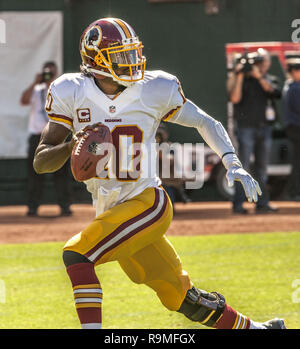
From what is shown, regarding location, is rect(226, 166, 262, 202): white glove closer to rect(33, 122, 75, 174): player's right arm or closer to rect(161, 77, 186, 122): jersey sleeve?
rect(161, 77, 186, 122): jersey sleeve

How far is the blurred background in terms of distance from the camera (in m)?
15.0

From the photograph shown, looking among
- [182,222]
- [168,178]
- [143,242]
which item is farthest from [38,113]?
[143,242]

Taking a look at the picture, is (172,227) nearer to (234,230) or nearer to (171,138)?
(234,230)

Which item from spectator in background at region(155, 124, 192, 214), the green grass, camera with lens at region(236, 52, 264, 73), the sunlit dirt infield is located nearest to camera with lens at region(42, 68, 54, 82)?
spectator in background at region(155, 124, 192, 214)

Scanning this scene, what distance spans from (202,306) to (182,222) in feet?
24.0

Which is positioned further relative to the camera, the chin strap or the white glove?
the chin strap

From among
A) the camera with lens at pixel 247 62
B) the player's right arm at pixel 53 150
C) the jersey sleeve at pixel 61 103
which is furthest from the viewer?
the camera with lens at pixel 247 62

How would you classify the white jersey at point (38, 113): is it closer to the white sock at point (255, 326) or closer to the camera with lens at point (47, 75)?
the camera with lens at point (47, 75)

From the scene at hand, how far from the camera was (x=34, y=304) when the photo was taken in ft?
23.4

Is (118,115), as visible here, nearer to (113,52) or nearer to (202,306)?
(113,52)

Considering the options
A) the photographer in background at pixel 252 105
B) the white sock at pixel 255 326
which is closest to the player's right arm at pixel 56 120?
the white sock at pixel 255 326

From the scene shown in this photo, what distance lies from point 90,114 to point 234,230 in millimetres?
6610

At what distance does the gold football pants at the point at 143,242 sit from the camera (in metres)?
4.79

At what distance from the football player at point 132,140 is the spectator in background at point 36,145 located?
7397 millimetres
